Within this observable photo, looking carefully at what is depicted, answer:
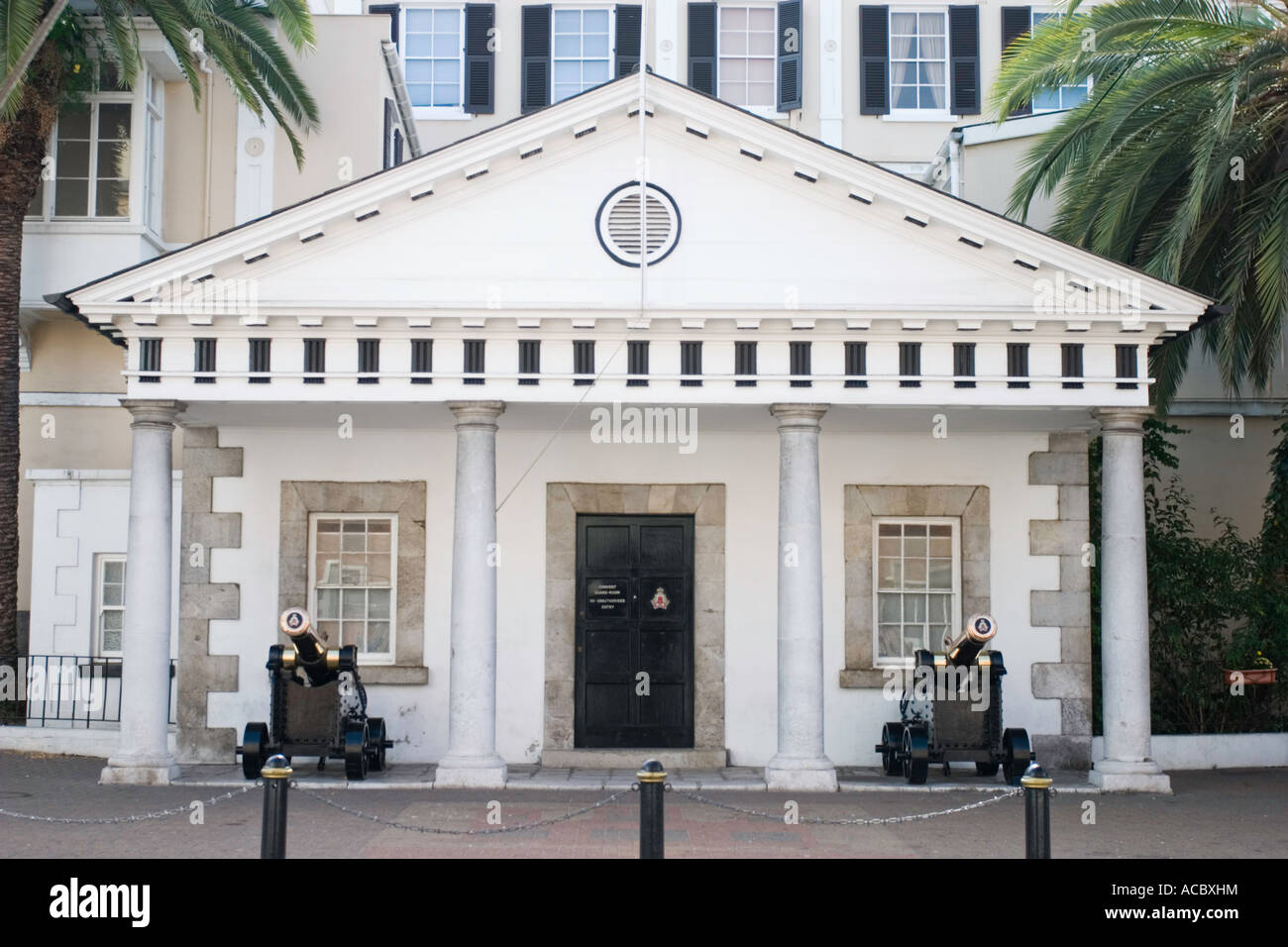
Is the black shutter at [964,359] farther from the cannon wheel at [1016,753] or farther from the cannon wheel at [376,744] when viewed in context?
the cannon wheel at [376,744]

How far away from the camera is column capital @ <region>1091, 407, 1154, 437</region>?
13711mm

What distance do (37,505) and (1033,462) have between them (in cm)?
1267

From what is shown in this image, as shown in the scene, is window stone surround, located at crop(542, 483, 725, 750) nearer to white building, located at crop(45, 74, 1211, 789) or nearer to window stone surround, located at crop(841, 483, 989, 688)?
white building, located at crop(45, 74, 1211, 789)

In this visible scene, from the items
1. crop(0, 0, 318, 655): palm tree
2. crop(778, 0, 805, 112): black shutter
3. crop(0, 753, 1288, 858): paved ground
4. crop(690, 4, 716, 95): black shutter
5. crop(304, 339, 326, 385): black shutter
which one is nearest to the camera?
crop(0, 753, 1288, 858): paved ground

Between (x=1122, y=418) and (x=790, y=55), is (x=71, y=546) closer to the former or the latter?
(x=1122, y=418)

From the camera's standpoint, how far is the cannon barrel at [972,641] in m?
13.3

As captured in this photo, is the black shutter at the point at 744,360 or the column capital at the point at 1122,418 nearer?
the black shutter at the point at 744,360

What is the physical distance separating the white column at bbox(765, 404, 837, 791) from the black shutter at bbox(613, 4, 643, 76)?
1231 cm

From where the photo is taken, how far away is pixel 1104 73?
15.6 metres

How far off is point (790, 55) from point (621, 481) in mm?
11321

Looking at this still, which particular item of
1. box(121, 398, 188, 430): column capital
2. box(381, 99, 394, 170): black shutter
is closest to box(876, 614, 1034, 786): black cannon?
box(121, 398, 188, 430): column capital

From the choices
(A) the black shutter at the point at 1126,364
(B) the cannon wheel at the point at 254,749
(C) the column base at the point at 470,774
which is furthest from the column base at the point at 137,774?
(A) the black shutter at the point at 1126,364

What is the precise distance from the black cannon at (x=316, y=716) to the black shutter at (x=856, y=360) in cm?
570

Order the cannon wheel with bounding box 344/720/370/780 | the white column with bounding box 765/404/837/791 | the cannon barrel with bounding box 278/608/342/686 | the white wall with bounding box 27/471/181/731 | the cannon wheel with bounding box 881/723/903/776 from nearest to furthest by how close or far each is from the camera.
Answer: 1. the cannon barrel with bounding box 278/608/342/686
2. the white column with bounding box 765/404/837/791
3. the cannon wheel with bounding box 344/720/370/780
4. the cannon wheel with bounding box 881/723/903/776
5. the white wall with bounding box 27/471/181/731
